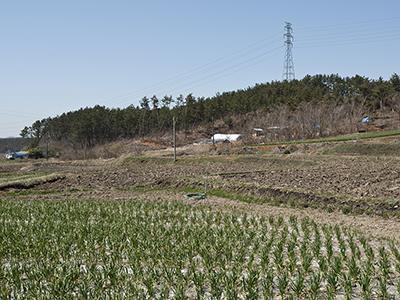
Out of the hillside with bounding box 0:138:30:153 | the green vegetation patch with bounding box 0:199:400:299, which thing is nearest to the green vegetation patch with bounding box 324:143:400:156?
the green vegetation patch with bounding box 0:199:400:299

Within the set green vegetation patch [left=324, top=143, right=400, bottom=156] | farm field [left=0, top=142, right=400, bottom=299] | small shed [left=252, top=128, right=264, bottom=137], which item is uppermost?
small shed [left=252, top=128, right=264, bottom=137]

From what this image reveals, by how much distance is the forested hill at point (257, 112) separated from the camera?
6225cm

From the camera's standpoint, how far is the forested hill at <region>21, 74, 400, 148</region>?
204ft

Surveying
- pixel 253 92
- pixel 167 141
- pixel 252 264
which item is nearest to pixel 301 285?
pixel 252 264

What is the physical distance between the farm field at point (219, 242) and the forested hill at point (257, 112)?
41226 mm

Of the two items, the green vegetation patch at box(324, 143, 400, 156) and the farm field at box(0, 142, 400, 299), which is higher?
the green vegetation patch at box(324, 143, 400, 156)

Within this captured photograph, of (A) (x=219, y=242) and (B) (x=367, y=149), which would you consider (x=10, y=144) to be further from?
(A) (x=219, y=242)

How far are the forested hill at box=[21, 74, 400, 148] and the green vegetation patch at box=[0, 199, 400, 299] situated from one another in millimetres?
47684

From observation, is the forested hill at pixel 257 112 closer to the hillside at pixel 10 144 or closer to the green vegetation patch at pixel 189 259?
the hillside at pixel 10 144

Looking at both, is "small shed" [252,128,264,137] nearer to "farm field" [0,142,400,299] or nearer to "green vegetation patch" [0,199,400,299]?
"farm field" [0,142,400,299]

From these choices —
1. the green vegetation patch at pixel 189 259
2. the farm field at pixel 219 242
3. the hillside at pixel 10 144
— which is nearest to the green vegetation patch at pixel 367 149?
the farm field at pixel 219 242

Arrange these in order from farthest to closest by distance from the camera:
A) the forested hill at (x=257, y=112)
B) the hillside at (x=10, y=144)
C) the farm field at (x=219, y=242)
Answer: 1. the hillside at (x=10, y=144)
2. the forested hill at (x=257, y=112)
3. the farm field at (x=219, y=242)

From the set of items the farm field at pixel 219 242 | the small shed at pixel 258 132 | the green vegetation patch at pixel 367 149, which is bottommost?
the farm field at pixel 219 242

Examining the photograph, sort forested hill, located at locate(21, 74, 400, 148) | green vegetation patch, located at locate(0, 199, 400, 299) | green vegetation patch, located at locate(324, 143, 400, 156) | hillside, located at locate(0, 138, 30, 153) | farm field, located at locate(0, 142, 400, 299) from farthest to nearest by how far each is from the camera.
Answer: hillside, located at locate(0, 138, 30, 153) < forested hill, located at locate(21, 74, 400, 148) < green vegetation patch, located at locate(324, 143, 400, 156) < farm field, located at locate(0, 142, 400, 299) < green vegetation patch, located at locate(0, 199, 400, 299)
